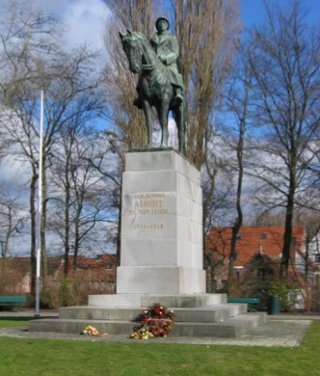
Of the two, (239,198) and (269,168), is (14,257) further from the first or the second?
(269,168)

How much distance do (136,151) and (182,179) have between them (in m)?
1.24

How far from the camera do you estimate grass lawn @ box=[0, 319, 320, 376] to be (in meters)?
8.26

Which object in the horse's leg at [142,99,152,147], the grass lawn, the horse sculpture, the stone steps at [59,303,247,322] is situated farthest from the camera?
the horse's leg at [142,99,152,147]

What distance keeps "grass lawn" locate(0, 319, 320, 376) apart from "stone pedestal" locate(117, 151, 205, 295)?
3192 millimetres

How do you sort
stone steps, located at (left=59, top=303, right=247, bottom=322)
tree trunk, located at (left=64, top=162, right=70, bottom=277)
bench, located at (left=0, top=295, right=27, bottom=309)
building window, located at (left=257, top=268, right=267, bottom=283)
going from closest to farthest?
stone steps, located at (left=59, top=303, right=247, bottom=322), bench, located at (left=0, top=295, right=27, bottom=309), building window, located at (left=257, top=268, right=267, bottom=283), tree trunk, located at (left=64, top=162, right=70, bottom=277)

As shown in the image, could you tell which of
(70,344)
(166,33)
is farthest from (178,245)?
(166,33)

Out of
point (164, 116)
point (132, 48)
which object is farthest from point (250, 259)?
point (132, 48)

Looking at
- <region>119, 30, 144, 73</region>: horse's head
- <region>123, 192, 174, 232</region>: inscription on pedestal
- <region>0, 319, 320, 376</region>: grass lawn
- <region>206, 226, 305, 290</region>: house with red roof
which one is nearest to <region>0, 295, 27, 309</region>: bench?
<region>206, 226, 305, 290</region>: house with red roof

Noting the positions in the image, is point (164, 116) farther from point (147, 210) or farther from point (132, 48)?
point (147, 210)

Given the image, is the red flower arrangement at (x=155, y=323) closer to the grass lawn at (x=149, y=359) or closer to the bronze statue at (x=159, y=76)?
the grass lawn at (x=149, y=359)

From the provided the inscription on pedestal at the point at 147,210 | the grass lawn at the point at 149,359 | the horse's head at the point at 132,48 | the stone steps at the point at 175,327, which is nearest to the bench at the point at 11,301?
the inscription on pedestal at the point at 147,210

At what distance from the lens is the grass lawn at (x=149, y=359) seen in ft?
27.1

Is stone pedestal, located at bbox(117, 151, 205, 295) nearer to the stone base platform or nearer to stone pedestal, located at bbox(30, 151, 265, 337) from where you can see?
stone pedestal, located at bbox(30, 151, 265, 337)

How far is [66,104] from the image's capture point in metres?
37.7
